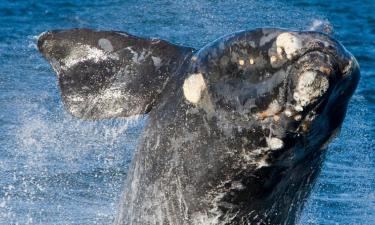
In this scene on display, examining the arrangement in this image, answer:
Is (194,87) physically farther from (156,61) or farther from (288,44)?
(288,44)

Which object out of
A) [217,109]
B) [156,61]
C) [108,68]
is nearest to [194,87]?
[217,109]

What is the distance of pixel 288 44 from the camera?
8039 millimetres

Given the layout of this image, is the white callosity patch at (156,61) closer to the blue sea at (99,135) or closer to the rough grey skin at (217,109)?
the rough grey skin at (217,109)

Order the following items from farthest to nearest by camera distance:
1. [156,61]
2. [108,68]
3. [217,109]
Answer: [108,68] → [156,61] → [217,109]

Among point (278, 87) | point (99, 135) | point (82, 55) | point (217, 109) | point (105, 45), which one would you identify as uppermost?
point (278, 87)

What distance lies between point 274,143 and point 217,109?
2.23 feet

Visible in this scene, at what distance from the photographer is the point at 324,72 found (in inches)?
304

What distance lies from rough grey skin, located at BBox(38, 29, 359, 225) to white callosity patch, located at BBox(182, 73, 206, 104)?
0.04 feet

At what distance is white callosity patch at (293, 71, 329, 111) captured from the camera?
25.3 feet

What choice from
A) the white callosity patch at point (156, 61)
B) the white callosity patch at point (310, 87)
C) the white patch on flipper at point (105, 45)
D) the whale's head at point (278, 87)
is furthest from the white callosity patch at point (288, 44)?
the white patch on flipper at point (105, 45)

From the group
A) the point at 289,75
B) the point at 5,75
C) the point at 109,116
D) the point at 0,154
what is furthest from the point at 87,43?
the point at 5,75

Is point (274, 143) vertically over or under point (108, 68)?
under

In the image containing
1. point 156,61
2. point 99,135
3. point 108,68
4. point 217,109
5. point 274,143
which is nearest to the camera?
point 274,143

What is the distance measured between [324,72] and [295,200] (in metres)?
1.79
